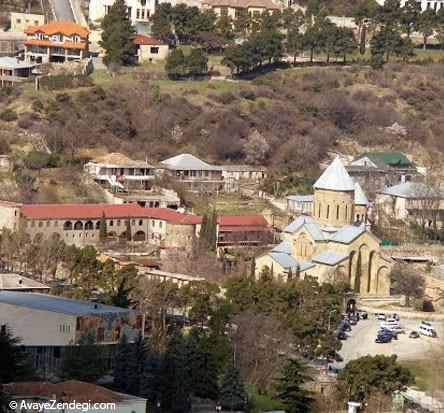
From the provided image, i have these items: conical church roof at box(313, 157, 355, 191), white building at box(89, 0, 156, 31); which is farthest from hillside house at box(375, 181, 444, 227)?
white building at box(89, 0, 156, 31)

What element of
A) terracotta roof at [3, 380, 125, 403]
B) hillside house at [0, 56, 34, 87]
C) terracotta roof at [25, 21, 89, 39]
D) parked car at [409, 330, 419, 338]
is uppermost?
terracotta roof at [25, 21, 89, 39]

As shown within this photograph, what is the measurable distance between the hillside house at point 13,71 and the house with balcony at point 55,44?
1593 mm

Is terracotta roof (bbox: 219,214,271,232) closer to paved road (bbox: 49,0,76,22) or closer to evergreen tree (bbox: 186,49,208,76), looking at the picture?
evergreen tree (bbox: 186,49,208,76)

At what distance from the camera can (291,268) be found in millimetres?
67250

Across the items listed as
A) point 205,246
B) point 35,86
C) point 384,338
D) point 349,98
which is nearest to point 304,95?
point 349,98

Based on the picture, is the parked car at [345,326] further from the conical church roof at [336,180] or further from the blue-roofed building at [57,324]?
the blue-roofed building at [57,324]

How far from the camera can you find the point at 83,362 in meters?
51.6

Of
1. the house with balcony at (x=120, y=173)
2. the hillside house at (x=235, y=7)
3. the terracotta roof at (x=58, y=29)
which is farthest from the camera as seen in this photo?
the hillside house at (x=235, y=7)

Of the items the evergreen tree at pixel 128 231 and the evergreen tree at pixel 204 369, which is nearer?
the evergreen tree at pixel 204 369

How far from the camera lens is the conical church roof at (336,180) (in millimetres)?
68188

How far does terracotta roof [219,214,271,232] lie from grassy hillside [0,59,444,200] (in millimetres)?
6621

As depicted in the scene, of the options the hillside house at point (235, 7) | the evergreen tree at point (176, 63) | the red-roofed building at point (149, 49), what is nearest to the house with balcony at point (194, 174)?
the evergreen tree at point (176, 63)

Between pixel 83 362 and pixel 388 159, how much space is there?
35.0m

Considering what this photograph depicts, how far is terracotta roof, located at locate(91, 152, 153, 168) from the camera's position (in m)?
77.4
